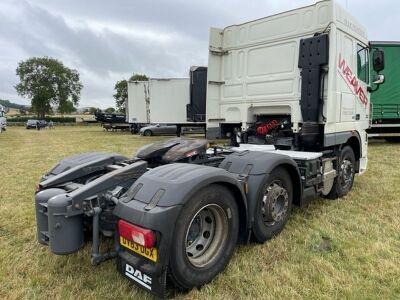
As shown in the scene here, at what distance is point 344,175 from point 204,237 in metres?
3.44

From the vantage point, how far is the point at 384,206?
470cm

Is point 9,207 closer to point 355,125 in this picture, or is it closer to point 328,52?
point 328,52

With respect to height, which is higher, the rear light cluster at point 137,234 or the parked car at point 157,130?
the parked car at point 157,130

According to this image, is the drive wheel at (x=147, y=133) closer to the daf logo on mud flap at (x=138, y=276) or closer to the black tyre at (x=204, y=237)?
the black tyre at (x=204, y=237)

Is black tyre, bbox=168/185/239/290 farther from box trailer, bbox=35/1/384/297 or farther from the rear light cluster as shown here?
the rear light cluster

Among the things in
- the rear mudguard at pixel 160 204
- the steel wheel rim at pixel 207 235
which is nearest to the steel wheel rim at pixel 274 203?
the steel wheel rim at pixel 207 235

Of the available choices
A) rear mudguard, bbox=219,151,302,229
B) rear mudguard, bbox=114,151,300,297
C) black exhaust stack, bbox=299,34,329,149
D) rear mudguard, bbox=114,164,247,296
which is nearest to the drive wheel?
black exhaust stack, bbox=299,34,329,149

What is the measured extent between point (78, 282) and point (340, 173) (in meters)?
4.17

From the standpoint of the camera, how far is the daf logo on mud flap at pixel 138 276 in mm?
2297

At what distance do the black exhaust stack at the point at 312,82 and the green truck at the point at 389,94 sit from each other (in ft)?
28.5

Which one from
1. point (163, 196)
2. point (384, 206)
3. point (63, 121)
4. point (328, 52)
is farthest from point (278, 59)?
point (63, 121)

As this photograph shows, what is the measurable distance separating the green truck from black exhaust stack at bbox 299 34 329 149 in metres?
8.69

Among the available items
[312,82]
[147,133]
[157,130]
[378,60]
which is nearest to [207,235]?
[312,82]

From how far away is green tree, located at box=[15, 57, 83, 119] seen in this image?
57125mm
